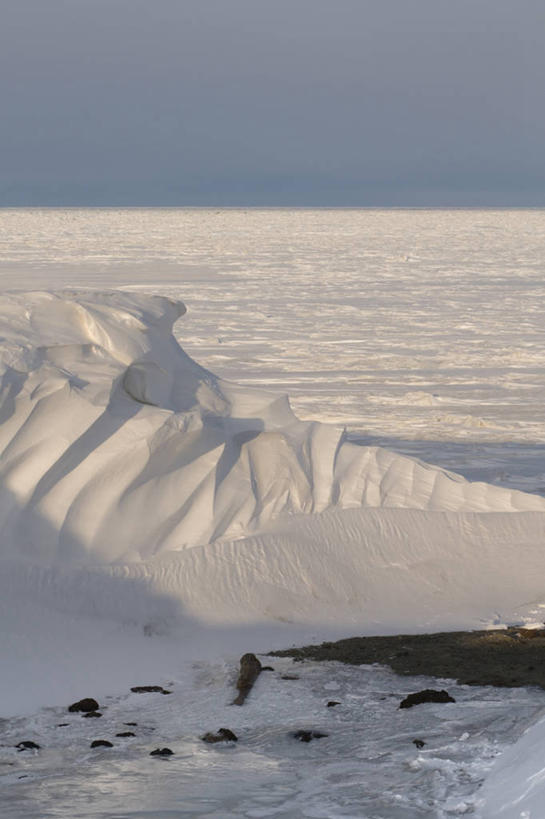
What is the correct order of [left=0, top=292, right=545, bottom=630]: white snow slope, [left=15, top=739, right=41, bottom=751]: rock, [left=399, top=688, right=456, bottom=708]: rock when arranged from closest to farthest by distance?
[left=15, top=739, right=41, bottom=751]: rock < [left=399, top=688, right=456, bottom=708]: rock < [left=0, top=292, right=545, bottom=630]: white snow slope

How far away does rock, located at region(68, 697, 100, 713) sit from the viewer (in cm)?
337

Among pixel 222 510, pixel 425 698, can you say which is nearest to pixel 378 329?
pixel 222 510

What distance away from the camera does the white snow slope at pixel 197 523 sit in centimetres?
411

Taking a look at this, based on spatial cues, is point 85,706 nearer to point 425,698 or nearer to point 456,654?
point 425,698

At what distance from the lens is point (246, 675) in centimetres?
357

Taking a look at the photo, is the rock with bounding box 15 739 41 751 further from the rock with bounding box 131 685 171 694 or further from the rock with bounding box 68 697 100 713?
the rock with bounding box 131 685 171 694

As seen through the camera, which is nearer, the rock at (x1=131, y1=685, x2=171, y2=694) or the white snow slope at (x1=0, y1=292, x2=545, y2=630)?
the rock at (x1=131, y1=685, x2=171, y2=694)

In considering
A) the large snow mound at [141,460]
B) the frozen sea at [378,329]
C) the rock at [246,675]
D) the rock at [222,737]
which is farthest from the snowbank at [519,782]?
the frozen sea at [378,329]

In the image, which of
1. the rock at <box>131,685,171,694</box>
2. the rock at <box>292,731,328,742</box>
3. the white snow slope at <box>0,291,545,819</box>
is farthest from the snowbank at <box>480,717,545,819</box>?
the white snow slope at <box>0,291,545,819</box>

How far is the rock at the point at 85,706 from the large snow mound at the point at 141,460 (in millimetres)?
859

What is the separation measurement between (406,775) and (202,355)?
861cm

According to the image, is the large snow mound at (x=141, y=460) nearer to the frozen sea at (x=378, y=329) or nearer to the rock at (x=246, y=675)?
the rock at (x=246, y=675)

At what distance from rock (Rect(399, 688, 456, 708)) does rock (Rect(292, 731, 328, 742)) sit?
315 mm

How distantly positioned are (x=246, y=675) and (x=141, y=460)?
3.80 feet
